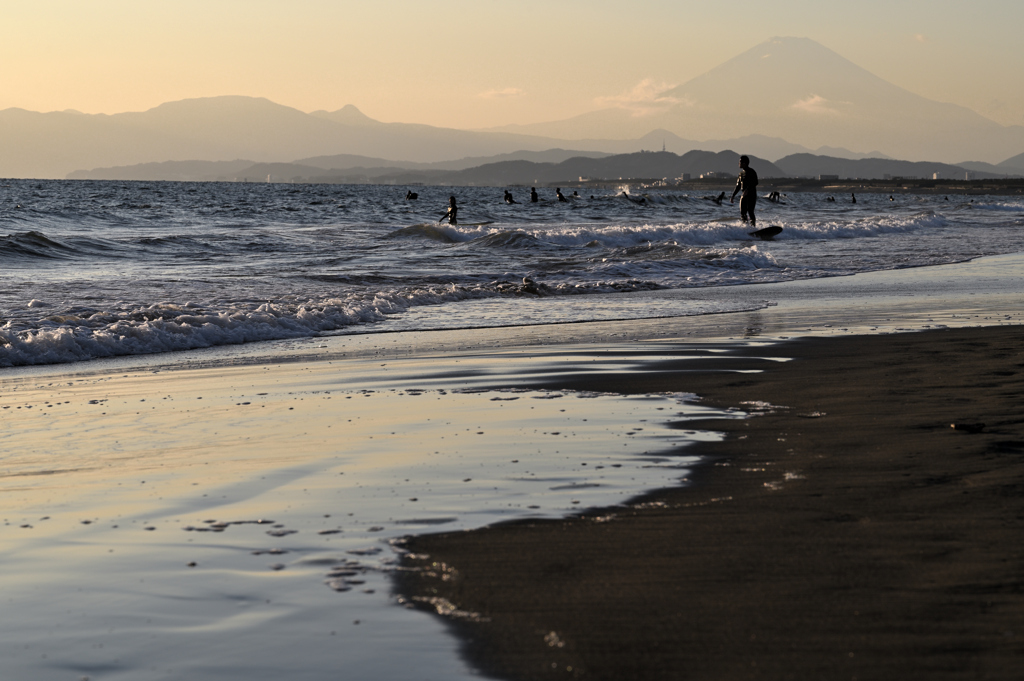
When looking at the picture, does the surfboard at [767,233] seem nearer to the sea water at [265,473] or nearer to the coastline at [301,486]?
the sea water at [265,473]

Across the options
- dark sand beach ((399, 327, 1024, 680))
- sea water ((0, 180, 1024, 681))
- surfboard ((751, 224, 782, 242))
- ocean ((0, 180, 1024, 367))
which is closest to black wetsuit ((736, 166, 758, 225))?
ocean ((0, 180, 1024, 367))

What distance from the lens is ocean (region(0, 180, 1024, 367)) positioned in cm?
964

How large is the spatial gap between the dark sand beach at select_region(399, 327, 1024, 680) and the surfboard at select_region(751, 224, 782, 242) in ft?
77.5

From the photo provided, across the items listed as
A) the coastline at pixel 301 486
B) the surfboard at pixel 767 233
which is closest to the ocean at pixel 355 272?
the surfboard at pixel 767 233

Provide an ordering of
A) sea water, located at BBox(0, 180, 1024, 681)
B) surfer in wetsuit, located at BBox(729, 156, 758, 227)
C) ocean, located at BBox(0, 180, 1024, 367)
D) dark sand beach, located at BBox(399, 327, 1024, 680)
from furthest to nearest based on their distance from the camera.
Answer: surfer in wetsuit, located at BBox(729, 156, 758, 227), ocean, located at BBox(0, 180, 1024, 367), sea water, located at BBox(0, 180, 1024, 681), dark sand beach, located at BBox(399, 327, 1024, 680)

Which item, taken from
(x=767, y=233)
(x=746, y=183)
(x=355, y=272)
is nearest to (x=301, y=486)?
(x=355, y=272)

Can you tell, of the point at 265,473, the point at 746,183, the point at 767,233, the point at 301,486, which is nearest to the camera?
the point at 301,486

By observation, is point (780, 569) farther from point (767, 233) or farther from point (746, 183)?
point (767, 233)

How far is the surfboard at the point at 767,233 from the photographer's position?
27.5m

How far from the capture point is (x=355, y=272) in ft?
55.1

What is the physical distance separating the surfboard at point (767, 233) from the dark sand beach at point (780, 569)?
77.5ft

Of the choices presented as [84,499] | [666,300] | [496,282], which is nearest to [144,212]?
[496,282]

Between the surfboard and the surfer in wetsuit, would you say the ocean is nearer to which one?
the surfboard

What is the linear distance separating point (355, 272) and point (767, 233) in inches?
609
